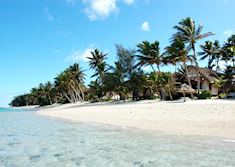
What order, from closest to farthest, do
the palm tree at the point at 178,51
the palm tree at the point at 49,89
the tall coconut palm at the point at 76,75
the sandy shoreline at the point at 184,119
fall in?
1. the sandy shoreline at the point at 184,119
2. the palm tree at the point at 178,51
3. the tall coconut palm at the point at 76,75
4. the palm tree at the point at 49,89

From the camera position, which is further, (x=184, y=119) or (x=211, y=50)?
(x=211, y=50)

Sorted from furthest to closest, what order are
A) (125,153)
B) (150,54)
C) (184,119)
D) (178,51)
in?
(150,54)
(178,51)
(184,119)
(125,153)

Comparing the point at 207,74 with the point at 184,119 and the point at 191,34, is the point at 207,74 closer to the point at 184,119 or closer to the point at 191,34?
the point at 191,34

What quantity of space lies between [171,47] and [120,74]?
10.1m

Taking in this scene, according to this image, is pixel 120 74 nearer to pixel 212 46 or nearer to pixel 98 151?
pixel 212 46

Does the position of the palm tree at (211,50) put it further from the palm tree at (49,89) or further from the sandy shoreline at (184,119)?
the palm tree at (49,89)

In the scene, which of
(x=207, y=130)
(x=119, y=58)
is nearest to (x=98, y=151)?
(x=207, y=130)

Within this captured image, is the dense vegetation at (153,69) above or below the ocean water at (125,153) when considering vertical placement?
above

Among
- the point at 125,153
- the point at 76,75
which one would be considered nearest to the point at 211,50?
the point at 76,75

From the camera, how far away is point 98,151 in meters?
7.70

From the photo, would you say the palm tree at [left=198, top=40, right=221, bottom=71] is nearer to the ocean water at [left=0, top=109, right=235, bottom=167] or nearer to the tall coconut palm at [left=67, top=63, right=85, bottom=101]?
the tall coconut palm at [left=67, top=63, right=85, bottom=101]

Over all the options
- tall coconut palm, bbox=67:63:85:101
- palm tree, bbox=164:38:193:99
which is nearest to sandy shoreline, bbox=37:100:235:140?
palm tree, bbox=164:38:193:99

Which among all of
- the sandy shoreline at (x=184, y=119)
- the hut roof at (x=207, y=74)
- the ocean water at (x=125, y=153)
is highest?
the hut roof at (x=207, y=74)

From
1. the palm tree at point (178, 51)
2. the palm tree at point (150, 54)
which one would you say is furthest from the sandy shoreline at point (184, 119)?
the palm tree at point (150, 54)
